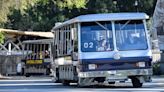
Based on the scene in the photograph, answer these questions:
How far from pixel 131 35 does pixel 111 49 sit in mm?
967

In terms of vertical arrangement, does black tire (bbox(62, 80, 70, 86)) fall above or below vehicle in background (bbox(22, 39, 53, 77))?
below

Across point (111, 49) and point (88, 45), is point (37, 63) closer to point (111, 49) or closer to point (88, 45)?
point (88, 45)

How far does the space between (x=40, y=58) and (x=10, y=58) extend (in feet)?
19.7

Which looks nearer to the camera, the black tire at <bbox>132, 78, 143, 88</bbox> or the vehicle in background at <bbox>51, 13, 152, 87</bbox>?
the vehicle in background at <bbox>51, 13, 152, 87</bbox>

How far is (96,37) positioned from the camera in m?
23.1

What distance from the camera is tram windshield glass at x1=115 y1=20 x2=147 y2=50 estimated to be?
23.0m

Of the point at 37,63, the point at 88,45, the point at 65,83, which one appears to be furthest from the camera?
the point at 37,63

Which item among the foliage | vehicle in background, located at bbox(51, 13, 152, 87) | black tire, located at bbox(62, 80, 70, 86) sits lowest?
black tire, located at bbox(62, 80, 70, 86)

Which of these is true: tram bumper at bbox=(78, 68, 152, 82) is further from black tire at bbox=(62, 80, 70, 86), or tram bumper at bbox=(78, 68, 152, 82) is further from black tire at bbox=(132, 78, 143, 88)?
black tire at bbox=(62, 80, 70, 86)

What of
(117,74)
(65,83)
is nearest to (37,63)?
(65,83)

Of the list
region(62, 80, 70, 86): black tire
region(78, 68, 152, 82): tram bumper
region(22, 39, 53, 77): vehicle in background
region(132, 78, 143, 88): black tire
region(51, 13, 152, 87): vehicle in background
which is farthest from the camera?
region(22, 39, 53, 77): vehicle in background

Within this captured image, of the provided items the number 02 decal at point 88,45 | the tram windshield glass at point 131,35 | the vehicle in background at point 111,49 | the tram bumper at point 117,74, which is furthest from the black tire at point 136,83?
the number 02 decal at point 88,45

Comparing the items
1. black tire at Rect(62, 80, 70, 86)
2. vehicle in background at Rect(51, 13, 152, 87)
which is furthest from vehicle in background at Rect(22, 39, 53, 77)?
vehicle in background at Rect(51, 13, 152, 87)

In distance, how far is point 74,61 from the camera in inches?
930
